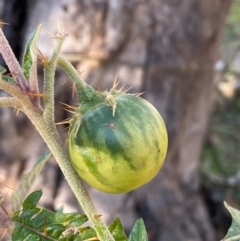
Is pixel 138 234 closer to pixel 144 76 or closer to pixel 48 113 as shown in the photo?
pixel 48 113

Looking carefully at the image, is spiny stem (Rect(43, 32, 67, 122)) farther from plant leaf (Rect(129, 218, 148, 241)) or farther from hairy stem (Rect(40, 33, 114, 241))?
plant leaf (Rect(129, 218, 148, 241))

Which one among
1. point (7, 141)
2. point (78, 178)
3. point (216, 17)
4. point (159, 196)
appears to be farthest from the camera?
point (159, 196)

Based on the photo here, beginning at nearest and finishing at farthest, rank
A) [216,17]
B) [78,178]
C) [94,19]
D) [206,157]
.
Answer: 1. [78,178]
2. [94,19]
3. [216,17]
4. [206,157]

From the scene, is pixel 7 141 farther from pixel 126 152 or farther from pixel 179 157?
pixel 126 152

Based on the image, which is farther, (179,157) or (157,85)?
(179,157)

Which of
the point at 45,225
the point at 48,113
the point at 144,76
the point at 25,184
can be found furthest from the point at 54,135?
the point at 144,76

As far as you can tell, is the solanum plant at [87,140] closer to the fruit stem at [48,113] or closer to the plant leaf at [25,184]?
the fruit stem at [48,113]

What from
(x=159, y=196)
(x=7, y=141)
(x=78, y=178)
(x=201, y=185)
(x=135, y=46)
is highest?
(x=78, y=178)

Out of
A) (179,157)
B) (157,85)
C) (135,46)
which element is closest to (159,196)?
(179,157)
